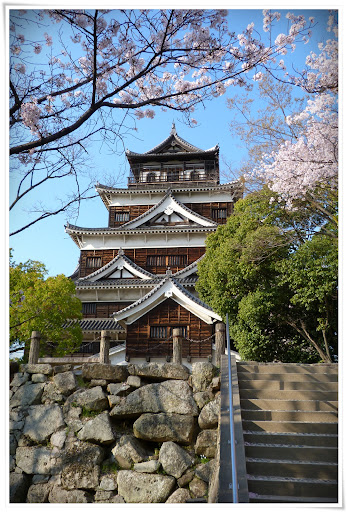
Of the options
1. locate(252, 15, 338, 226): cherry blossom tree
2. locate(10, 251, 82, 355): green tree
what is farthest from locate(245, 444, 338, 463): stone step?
locate(10, 251, 82, 355): green tree

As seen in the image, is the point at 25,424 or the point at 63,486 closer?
the point at 63,486

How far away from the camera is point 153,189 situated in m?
19.0

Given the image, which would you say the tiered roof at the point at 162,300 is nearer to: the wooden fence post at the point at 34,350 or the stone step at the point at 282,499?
the wooden fence post at the point at 34,350

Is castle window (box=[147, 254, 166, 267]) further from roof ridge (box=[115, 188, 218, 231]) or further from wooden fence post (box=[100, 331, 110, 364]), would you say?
wooden fence post (box=[100, 331, 110, 364])

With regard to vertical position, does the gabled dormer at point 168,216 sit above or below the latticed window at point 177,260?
above

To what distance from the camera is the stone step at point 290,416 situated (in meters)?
4.88

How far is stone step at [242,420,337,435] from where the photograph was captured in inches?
185

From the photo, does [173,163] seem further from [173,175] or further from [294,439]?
[294,439]

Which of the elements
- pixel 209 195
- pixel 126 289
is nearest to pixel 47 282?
pixel 126 289

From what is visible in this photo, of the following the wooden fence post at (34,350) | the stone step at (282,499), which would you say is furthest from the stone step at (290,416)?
the wooden fence post at (34,350)

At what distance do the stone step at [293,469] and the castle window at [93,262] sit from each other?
14802 millimetres

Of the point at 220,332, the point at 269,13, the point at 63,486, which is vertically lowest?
the point at 63,486

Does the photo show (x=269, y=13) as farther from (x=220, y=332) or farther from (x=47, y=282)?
(x=47, y=282)

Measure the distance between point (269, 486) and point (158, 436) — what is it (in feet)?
7.70
